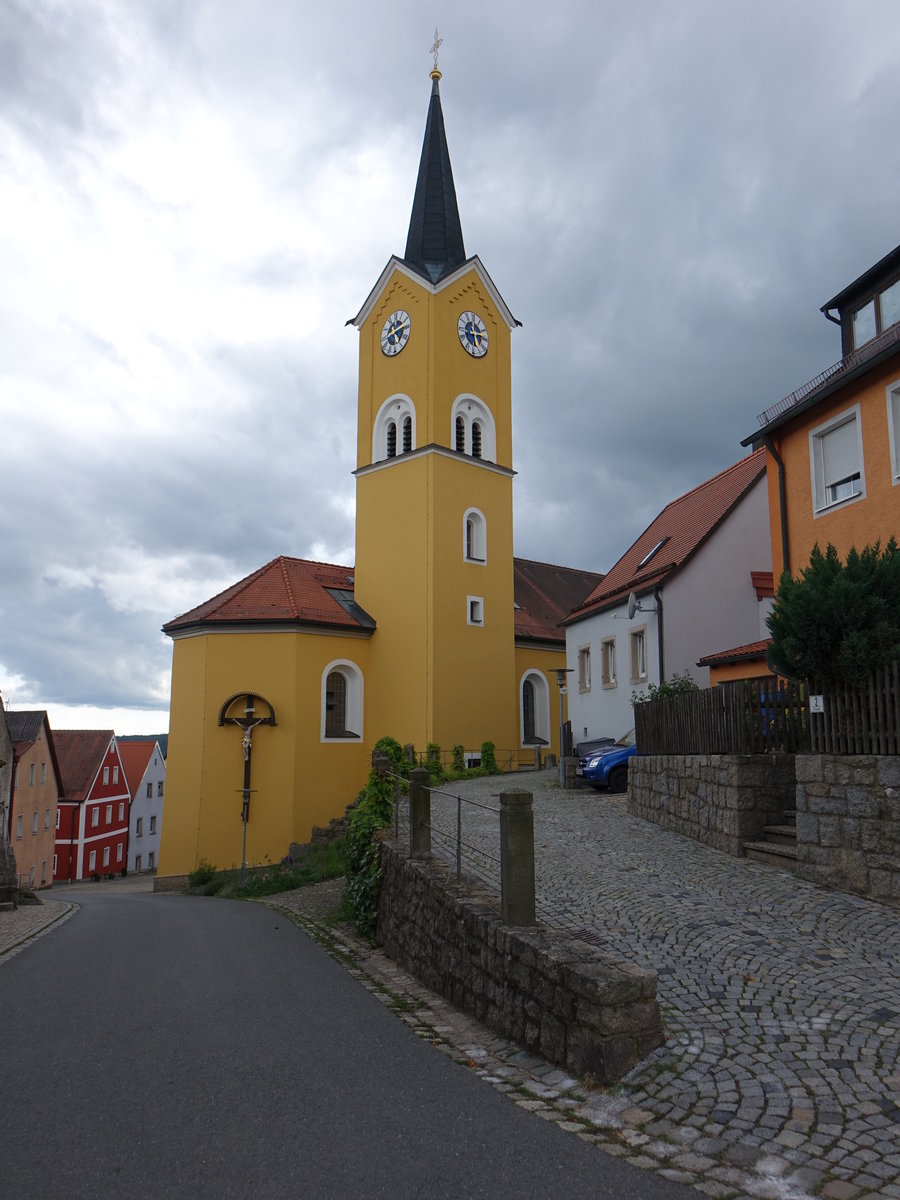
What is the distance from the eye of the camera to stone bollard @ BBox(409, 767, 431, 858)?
10.2 metres

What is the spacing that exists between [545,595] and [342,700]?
12384mm

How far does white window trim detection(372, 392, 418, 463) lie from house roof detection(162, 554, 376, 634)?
4.56 metres

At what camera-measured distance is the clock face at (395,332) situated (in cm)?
3262

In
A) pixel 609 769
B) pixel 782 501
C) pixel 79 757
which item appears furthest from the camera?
pixel 79 757

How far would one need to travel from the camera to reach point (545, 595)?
39.7m

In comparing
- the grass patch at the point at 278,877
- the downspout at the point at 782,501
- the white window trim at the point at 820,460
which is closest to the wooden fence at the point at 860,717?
the white window trim at the point at 820,460

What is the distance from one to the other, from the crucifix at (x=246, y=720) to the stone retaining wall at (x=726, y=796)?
55.2 ft

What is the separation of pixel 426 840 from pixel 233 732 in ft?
62.6

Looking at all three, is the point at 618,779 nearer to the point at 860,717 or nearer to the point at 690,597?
the point at 690,597

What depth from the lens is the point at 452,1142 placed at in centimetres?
457

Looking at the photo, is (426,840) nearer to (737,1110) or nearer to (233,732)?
(737,1110)

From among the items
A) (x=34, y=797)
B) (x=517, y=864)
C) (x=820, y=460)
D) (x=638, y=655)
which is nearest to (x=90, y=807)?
(x=34, y=797)

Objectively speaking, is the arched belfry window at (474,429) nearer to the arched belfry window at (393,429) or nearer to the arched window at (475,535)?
the arched belfry window at (393,429)

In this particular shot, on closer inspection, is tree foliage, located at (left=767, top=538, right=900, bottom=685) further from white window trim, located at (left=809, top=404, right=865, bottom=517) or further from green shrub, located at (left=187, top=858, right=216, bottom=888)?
green shrub, located at (left=187, top=858, right=216, bottom=888)
